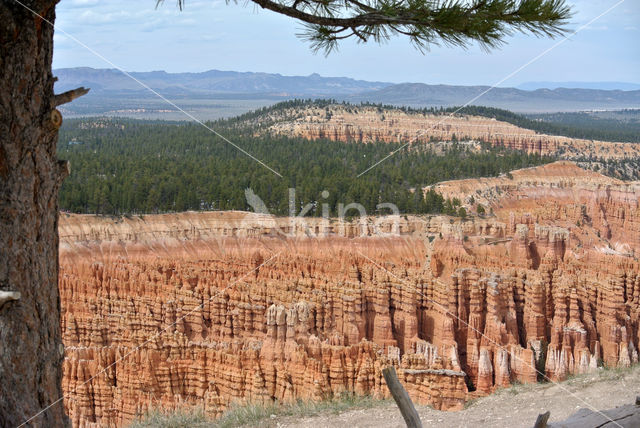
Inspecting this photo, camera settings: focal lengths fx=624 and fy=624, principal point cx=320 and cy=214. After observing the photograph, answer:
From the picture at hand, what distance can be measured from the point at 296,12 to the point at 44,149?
2206mm

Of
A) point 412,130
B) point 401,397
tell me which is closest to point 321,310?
point 401,397

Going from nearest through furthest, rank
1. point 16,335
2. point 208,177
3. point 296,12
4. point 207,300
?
point 16,335, point 296,12, point 207,300, point 208,177

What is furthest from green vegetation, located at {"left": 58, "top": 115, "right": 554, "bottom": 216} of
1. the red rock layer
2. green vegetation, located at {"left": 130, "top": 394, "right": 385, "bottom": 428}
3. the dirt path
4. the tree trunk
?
the tree trunk

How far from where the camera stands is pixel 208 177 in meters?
34.0

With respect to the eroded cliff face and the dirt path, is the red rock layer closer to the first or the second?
the eroded cliff face

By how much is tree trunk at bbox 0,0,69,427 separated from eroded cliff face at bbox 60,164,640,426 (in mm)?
9630

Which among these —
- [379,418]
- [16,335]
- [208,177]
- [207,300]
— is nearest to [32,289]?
[16,335]

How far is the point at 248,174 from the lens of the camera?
1359 inches

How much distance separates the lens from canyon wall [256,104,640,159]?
69.8 meters

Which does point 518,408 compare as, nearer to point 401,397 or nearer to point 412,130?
point 401,397

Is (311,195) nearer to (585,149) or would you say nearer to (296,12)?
(296,12)

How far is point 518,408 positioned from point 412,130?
223ft

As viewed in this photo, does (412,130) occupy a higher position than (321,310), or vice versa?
(412,130)

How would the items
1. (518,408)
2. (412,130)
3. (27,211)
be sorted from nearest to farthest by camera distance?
(27,211) < (518,408) < (412,130)
